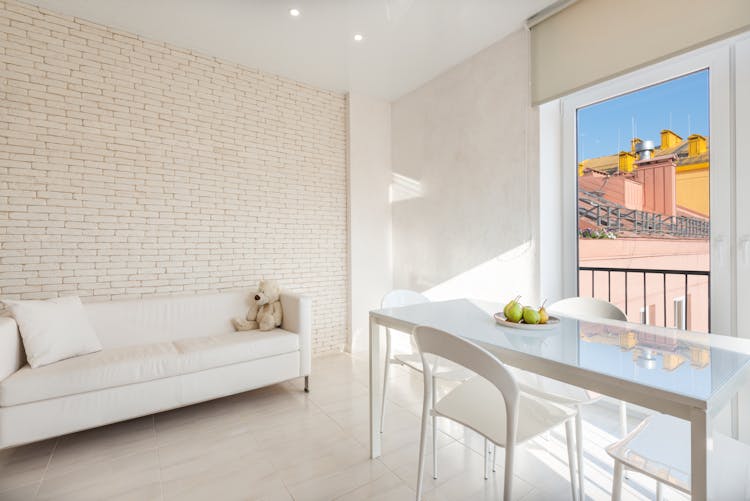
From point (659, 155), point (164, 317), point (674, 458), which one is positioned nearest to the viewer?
point (674, 458)

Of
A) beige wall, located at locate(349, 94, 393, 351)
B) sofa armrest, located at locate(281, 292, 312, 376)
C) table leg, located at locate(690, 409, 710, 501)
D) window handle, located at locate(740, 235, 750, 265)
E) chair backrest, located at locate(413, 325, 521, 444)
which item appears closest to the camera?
table leg, located at locate(690, 409, 710, 501)

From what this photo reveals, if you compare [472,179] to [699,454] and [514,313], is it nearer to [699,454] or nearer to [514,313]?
[514,313]

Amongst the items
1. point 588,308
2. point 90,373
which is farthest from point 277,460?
point 588,308

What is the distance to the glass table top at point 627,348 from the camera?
101 cm

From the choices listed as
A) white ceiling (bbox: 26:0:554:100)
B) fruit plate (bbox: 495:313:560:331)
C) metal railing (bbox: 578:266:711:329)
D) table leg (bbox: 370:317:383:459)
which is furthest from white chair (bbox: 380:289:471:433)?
white ceiling (bbox: 26:0:554:100)

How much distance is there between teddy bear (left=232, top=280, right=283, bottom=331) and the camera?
3.05 meters

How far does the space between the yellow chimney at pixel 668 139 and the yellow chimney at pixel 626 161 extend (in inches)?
7.4

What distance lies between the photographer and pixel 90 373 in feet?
6.92

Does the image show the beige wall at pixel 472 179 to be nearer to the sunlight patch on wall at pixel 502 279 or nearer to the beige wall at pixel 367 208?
the sunlight patch on wall at pixel 502 279

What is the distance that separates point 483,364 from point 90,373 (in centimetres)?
223

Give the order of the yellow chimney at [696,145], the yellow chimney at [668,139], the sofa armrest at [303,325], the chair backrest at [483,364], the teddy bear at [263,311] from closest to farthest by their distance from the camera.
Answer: the chair backrest at [483,364]
the yellow chimney at [696,145]
the yellow chimney at [668,139]
the sofa armrest at [303,325]
the teddy bear at [263,311]

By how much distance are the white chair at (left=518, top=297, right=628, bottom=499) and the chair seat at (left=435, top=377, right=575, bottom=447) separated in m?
0.16

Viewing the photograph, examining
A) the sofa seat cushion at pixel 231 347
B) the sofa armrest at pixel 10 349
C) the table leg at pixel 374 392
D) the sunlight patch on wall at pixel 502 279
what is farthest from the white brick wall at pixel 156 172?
the table leg at pixel 374 392

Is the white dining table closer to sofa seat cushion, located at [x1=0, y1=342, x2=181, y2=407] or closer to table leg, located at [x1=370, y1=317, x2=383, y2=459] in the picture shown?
table leg, located at [x1=370, y1=317, x2=383, y2=459]
